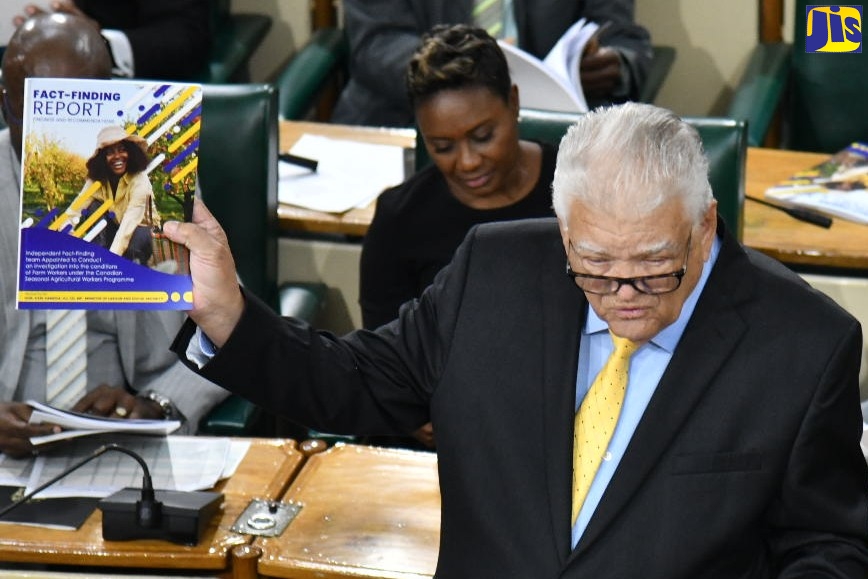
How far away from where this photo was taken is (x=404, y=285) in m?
2.81

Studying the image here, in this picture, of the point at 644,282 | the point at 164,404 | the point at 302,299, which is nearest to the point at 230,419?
the point at 164,404

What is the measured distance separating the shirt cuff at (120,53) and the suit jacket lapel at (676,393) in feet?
6.99

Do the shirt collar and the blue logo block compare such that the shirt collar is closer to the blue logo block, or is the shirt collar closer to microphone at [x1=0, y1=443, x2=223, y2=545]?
microphone at [x1=0, y1=443, x2=223, y2=545]

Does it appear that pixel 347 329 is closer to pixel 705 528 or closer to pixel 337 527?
pixel 337 527

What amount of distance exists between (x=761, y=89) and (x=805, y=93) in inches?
7.4

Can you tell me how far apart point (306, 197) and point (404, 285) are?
54cm

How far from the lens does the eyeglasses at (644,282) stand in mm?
1678

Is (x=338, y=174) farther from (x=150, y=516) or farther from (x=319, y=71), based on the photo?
(x=150, y=516)

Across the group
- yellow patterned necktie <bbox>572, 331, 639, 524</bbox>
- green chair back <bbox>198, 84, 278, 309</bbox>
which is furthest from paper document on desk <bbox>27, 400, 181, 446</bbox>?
yellow patterned necktie <bbox>572, 331, 639, 524</bbox>

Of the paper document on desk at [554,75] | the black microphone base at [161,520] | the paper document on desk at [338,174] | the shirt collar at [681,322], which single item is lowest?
→ the black microphone base at [161,520]

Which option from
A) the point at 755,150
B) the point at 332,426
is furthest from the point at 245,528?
the point at 755,150

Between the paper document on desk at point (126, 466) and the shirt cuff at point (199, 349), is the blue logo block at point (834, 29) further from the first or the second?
the shirt cuff at point (199, 349)

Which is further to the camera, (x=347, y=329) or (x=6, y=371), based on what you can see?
(x=347, y=329)

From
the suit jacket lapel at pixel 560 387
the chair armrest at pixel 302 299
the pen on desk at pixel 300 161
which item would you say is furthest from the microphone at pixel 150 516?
the pen on desk at pixel 300 161
